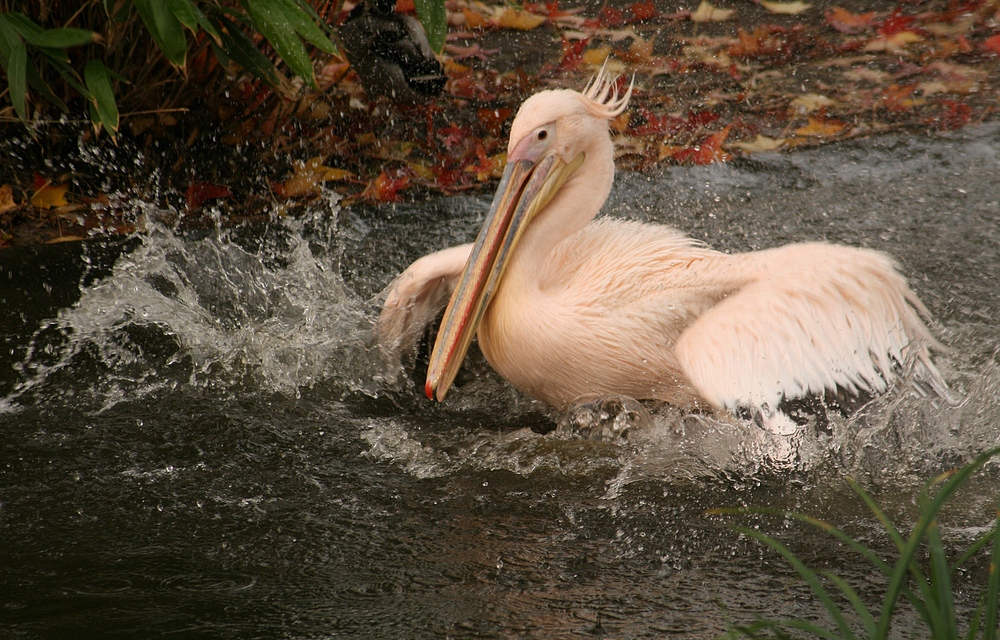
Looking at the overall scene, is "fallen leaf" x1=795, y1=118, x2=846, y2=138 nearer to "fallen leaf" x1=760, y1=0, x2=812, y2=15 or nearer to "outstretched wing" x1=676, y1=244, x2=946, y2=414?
"fallen leaf" x1=760, y1=0, x2=812, y2=15

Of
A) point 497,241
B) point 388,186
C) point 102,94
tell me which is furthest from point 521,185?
point 388,186

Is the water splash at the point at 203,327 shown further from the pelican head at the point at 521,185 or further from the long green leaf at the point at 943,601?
the long green leaf at the point at 943,601

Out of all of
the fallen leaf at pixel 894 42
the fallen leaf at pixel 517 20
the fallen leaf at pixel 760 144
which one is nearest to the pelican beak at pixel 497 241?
the fallen leaf at pixel 760 144

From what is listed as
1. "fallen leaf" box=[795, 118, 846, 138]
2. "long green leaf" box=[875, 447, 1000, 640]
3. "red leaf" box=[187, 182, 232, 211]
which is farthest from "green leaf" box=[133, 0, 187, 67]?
"fallen leaf" box=[795, 118, 846, 138]

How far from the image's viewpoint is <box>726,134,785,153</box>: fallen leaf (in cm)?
457

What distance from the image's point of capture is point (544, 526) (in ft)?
7.13

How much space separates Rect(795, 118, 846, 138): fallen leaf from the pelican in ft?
7.08

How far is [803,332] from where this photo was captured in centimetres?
241

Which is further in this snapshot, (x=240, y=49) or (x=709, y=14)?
(x=709, y=14)

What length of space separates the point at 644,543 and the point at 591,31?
407 cm

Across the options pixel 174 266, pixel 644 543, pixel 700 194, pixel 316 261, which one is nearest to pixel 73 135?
pixel 174 266

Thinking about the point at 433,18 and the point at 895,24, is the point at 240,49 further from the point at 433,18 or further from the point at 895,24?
the point at 895,24

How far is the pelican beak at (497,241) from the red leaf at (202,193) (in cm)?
181

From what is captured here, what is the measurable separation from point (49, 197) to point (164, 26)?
1.34 meters
